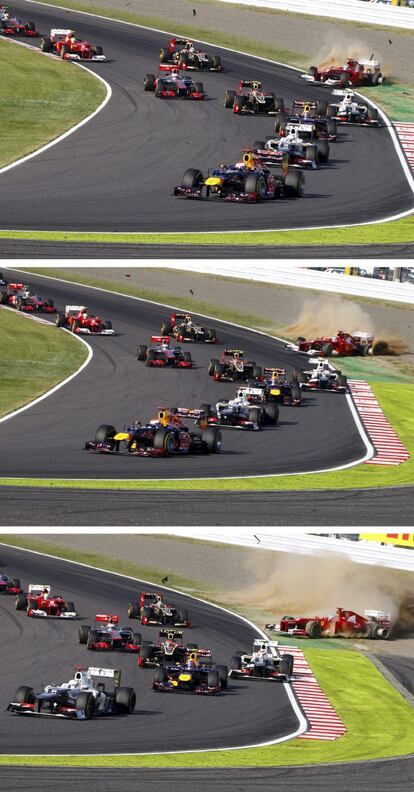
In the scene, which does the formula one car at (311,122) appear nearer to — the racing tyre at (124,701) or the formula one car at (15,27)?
the formula one car at (15,27)

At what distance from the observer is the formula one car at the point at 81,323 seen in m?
62.2

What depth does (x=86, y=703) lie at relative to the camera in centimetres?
3309

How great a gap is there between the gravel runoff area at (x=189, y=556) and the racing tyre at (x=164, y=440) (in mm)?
7391

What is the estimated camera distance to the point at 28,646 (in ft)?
135

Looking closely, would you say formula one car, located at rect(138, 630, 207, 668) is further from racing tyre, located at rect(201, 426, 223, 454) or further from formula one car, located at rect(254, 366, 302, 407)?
formula one car, located at rect(254, 366, 302, 407)

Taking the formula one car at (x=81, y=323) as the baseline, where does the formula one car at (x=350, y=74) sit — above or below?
above

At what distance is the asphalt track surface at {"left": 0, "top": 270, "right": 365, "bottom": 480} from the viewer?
147 ft

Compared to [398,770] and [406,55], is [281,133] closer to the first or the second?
[406,55]

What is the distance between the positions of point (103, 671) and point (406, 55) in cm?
4236

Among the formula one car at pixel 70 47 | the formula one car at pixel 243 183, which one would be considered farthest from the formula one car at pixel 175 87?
the formula one car at pixel 243 183

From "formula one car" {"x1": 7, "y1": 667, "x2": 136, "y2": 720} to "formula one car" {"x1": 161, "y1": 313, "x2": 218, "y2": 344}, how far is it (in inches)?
1124

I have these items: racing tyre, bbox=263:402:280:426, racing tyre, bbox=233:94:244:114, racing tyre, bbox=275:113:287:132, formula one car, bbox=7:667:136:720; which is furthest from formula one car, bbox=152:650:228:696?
racing tyre, bbox=233:94:244:114

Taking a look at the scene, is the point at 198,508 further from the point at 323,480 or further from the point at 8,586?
the point at 8,586

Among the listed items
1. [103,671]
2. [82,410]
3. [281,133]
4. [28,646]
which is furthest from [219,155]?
[103,671]
